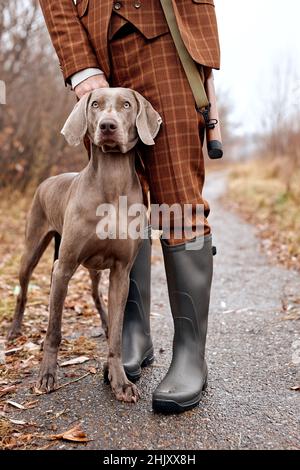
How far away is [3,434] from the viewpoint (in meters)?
2.12

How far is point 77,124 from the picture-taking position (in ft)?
8.01

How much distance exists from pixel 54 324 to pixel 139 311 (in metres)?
0.49

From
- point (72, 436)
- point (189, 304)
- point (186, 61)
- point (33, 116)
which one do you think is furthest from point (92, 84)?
point (33, 116)

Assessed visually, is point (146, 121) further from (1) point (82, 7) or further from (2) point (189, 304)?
(2) point (189, 304)

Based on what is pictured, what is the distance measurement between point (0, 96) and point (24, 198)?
2.76 metres

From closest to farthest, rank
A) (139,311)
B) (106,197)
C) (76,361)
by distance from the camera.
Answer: (106,197), (139,311), (76,361)

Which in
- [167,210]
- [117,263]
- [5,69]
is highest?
[167,210]

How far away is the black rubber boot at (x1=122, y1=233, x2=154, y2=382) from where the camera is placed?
281 centimetres

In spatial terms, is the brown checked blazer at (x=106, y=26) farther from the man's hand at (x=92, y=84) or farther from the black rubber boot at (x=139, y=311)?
the black rubber boot at (x=139, y=311)

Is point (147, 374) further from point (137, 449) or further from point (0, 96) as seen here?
point (0, 96)

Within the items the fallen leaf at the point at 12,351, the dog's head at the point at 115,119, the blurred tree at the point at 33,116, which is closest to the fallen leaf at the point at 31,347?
the fallen leaf at the point at 12,351

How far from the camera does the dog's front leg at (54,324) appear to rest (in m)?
2.56

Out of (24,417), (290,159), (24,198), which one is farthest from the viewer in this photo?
(290,159)
